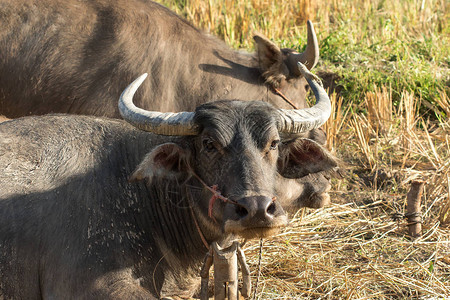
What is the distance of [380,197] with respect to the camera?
5.99 meters

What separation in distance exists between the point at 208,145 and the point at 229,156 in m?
0.16

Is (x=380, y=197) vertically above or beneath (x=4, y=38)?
beneath

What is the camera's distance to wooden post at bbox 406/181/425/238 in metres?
5.25

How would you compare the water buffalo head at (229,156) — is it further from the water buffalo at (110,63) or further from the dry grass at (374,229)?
the water buffalo at (110,63)

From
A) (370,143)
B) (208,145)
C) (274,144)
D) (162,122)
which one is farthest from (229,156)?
(370,143)

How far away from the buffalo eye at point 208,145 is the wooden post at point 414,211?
2.31 meters

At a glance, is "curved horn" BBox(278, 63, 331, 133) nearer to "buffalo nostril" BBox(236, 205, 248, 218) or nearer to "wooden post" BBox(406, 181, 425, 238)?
"buffalo nostril" BBox(236, 205, 248, 218)

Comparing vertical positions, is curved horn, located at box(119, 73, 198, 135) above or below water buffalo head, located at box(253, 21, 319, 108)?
above

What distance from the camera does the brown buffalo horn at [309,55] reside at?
19.5 feet

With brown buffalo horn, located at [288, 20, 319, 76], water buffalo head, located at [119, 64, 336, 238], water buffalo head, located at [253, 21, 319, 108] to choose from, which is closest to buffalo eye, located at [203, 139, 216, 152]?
water buffalo head, located at [119, 64, 336, 238]

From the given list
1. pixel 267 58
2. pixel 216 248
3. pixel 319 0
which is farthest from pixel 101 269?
pixel 319 0

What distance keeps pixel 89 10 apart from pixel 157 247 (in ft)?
9.82

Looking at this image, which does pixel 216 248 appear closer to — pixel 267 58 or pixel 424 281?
pixel 424 281

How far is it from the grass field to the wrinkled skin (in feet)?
3.14
